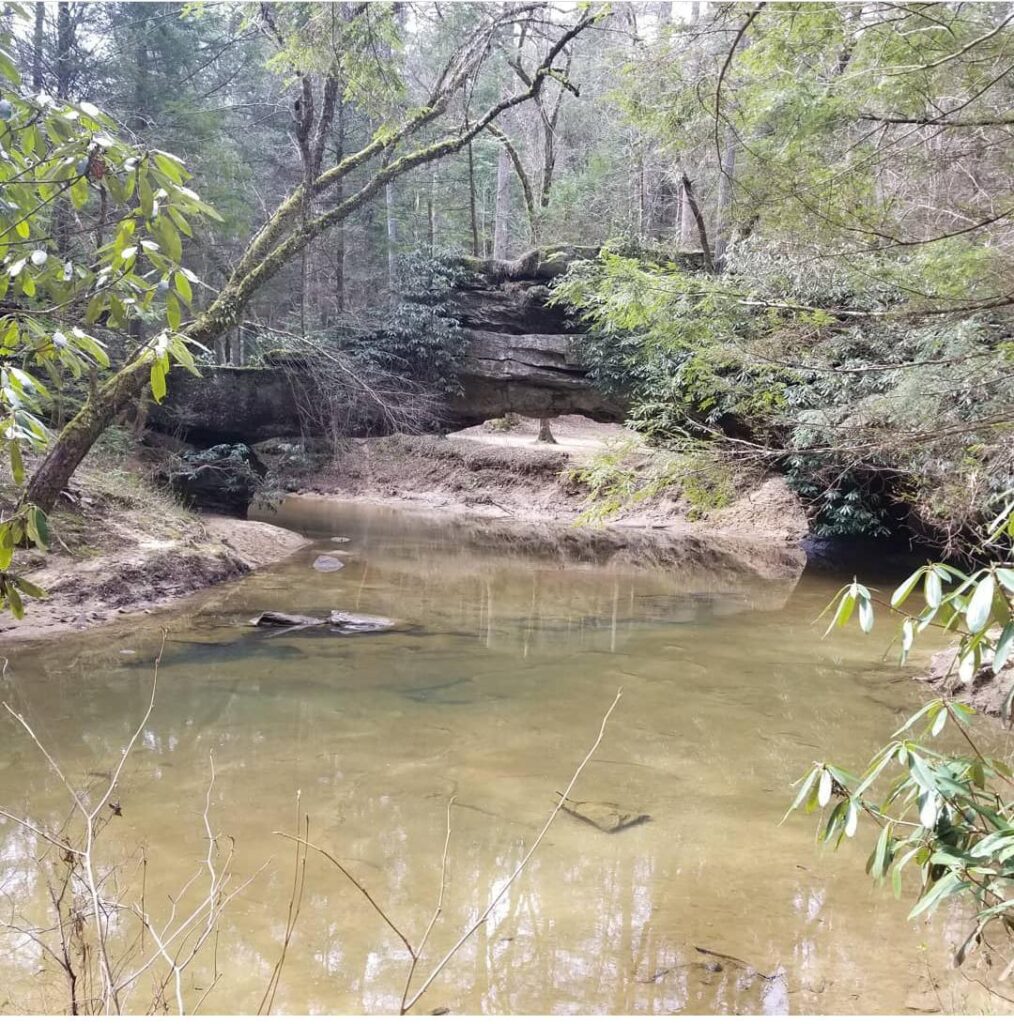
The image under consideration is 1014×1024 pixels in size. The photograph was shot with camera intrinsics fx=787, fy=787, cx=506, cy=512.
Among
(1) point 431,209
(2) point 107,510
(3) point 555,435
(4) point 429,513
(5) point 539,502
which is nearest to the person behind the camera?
(2) point 107,510

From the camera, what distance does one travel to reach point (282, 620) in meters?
7.52

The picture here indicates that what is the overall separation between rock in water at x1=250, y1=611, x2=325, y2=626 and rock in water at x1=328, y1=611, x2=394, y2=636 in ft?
0.50

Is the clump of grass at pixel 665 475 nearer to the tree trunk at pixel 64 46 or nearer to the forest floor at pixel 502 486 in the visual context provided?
the forest floor at pixel 502 486

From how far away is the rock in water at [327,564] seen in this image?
10602 mm

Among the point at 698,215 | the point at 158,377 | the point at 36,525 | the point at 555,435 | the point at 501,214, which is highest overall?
the point at 501,214

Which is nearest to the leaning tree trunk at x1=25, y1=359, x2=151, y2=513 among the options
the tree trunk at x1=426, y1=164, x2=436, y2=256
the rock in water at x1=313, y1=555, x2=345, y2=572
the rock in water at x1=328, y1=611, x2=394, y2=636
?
the rock in water at x1=328, y1=611, x2=394, y2=636

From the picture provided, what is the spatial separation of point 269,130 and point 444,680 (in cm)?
1894

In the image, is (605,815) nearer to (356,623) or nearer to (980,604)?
(980,604)

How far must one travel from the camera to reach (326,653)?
21.8ft

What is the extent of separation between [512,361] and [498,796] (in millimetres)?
15426

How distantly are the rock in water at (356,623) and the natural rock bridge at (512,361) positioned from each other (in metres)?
8.92

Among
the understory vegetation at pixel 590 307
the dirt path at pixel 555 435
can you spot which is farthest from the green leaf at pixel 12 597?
the dirt path at pixel 555 435

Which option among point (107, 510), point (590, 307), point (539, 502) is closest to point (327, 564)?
point (107, 510)

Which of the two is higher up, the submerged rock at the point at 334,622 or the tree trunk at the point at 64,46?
the tree trunk at the point at 64,46
